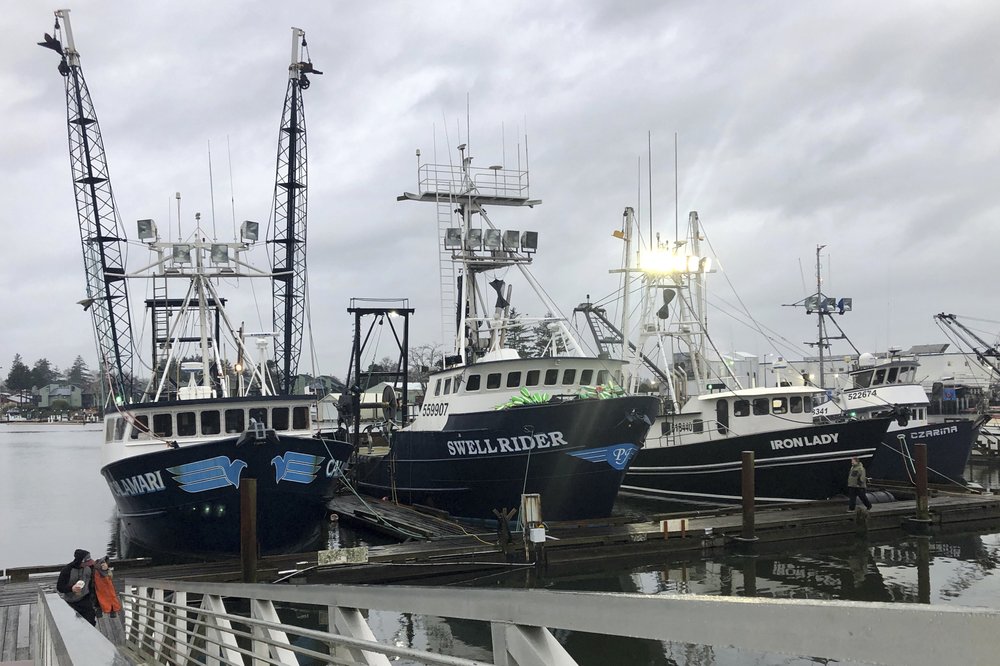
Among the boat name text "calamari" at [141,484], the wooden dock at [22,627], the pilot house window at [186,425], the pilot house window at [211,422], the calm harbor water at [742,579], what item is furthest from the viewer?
the pilot house window at [211,422]

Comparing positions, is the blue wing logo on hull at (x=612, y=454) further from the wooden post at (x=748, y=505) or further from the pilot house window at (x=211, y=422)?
the pilot house window at (x=211, y=422)

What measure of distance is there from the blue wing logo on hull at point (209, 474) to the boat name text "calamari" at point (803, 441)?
1526 centimetres

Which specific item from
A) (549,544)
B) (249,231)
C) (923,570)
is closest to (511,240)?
(249,231)

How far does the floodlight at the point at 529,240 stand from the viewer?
26.7m

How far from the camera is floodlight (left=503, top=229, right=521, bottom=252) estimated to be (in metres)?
26.5

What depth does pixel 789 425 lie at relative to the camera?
26.8m

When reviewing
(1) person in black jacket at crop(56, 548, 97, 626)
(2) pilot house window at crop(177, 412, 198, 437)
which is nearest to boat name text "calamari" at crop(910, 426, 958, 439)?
(2) pilot house window at crop(177, 412, 198, 437)

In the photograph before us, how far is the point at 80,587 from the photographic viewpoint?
10000 mm

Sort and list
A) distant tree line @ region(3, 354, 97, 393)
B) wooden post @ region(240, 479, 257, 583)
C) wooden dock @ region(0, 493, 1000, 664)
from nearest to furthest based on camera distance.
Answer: wooden post @ region(240, 479, 257, 583), wooden dock @ region(0, 493, 1000, 664), distant tree line @ region(3, 354, 97, 393)

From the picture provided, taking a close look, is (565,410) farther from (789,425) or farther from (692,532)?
(789,425)

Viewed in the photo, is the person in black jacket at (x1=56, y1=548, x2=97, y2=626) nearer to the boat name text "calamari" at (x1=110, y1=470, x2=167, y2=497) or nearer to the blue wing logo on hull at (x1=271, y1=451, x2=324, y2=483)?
the blue wing logo on hull at (x1=271, y1=451, x2=324, y2=483)

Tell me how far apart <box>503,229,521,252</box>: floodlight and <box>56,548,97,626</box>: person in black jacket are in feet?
58.4

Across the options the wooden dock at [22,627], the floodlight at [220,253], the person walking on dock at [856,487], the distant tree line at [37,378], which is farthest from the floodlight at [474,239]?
the distant tree line at [37,378]

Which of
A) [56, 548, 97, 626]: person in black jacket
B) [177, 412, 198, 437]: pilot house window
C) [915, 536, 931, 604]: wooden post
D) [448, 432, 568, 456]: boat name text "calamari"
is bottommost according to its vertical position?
[915, 536, 931, 604]: wooden post
